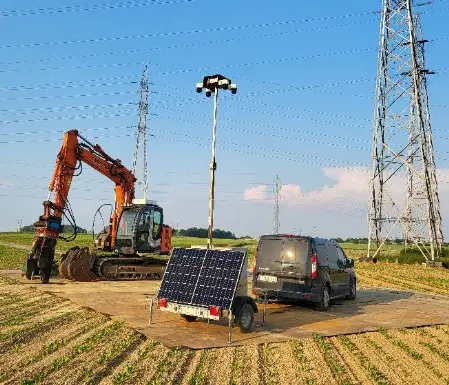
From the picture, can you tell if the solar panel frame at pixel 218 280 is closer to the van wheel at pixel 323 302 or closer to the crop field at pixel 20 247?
the van wheel at pixel 323 302

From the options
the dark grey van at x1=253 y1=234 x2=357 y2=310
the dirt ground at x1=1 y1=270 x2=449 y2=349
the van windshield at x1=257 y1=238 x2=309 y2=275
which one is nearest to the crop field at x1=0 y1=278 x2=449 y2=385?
the dirt ground at x1=1 y1=270 x2=449 y2=349

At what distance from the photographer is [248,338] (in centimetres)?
980

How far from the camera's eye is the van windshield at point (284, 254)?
13.5 meters

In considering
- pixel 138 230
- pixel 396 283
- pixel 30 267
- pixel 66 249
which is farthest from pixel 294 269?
pixel 66 249

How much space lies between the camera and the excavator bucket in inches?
792

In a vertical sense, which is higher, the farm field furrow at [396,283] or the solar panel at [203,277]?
the solar panel at [203,277]

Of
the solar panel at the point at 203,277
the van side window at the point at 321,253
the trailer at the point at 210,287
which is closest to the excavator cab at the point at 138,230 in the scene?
the van side window at the point at 321,253

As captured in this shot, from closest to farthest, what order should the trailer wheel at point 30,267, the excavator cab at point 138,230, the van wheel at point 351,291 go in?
the van wheel at point 351,291, the trailer wheel at point 30,267, the excavator cab at point 138,230

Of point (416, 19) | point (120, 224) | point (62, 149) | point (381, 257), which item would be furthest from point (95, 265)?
point (416, 19)

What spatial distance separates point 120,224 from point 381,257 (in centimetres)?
2461

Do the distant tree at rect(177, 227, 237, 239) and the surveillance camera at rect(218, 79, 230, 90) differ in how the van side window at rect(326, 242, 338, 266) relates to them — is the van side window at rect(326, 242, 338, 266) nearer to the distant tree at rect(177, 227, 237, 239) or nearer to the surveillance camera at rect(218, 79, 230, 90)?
the surveillance camera at rect(218, 79, 230, 90)

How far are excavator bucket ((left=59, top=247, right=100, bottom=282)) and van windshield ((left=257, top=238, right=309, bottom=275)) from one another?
931 centimetres

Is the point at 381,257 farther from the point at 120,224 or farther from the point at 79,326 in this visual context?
the point at 79,326

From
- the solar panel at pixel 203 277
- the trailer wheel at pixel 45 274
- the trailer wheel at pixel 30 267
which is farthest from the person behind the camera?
the trailer wheel at pixel 30 267
